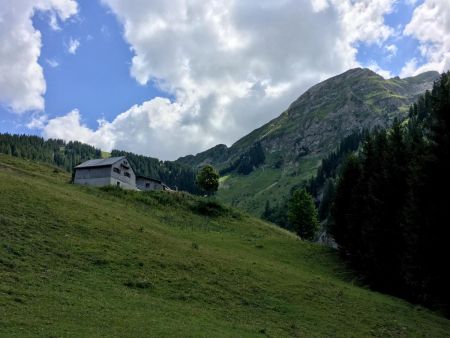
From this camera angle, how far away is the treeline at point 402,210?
3312 cm

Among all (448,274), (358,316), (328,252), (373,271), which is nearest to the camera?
(448,274)

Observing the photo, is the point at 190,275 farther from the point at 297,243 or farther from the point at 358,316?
the point at 297,243

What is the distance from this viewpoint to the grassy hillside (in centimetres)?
2452

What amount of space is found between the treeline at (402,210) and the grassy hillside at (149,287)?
13.2ft

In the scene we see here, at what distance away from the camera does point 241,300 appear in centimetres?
3403

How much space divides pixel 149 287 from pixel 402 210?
28616 millimetres

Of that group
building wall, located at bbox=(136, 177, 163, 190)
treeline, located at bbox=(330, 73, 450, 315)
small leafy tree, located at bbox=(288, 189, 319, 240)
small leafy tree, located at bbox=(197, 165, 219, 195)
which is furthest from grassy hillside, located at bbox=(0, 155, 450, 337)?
small leafy tree, located at bbox=(197, 165, 219, 195)

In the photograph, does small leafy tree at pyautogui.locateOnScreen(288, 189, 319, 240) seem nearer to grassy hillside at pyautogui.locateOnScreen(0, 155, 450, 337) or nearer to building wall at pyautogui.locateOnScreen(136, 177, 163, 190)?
grassy hillside at pyautogui.locateOnScreen(0, 155, 450, 337)

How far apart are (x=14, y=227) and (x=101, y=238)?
789cm

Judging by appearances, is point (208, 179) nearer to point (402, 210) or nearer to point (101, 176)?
point (101, 176)

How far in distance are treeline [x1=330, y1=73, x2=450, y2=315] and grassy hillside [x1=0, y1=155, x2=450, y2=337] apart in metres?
4.03

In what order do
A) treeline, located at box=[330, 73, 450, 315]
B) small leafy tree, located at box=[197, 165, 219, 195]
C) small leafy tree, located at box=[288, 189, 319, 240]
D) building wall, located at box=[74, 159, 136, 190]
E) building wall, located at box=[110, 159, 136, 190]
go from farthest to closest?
small leafy tree, located at box=[197, 165, 219, 195] < building wall, located at box=[110, 159, 136, 190] < small leafy tree, located at box=[288, 189, 319, 240] < building wall, located at box=[74, 159, 136, 190] < treeline, located at box=[330, 73, 450, 315]

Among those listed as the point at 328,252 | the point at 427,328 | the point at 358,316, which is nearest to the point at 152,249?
the point at 358,316

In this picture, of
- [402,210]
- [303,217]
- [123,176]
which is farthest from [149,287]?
[123,176]
